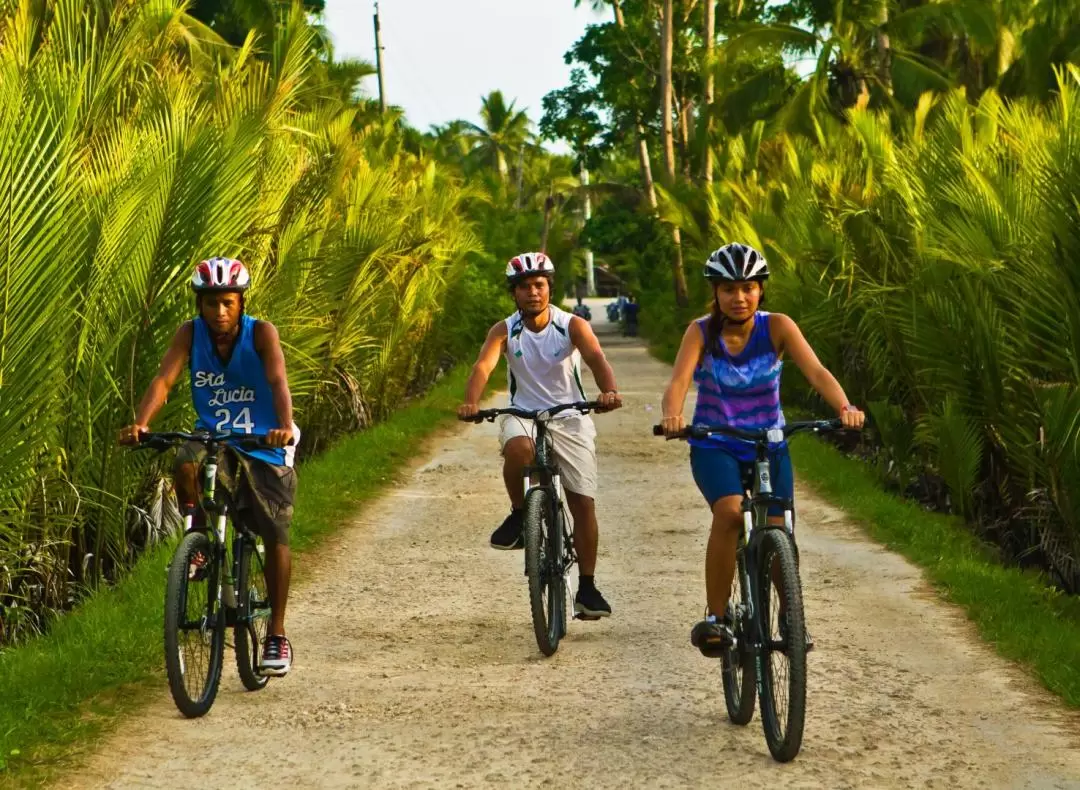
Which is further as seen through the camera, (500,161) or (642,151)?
(500,161)

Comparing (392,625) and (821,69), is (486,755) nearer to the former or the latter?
(392,625)

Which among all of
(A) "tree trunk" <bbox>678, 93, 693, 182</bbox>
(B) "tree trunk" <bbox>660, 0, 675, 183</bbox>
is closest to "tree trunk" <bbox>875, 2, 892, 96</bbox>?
(B) "tree trunk" <bbox>660, 0, 675, 183</bbox>

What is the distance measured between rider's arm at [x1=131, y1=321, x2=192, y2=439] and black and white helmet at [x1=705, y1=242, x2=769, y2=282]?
199cm

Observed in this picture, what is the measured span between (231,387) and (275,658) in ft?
3.54

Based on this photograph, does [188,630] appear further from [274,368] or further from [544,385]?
[544,385]

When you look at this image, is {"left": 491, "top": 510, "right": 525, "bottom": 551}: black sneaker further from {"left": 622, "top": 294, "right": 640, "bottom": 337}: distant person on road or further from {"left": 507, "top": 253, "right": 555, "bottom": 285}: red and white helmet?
{"left": 622, "top": 294, "right": 640, "bottom": 337}: distant person on road

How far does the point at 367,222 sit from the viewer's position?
14023 mm

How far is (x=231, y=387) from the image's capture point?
609 centimetres

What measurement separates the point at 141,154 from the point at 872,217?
6341 mm

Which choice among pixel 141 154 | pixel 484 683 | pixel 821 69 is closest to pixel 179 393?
pixel 141 154

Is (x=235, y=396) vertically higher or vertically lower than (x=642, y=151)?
lower

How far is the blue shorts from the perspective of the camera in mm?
5562

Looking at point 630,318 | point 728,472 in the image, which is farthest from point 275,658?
point 630,318

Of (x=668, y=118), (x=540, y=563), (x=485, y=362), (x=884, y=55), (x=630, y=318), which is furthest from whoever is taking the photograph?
(x=630, y=318)
